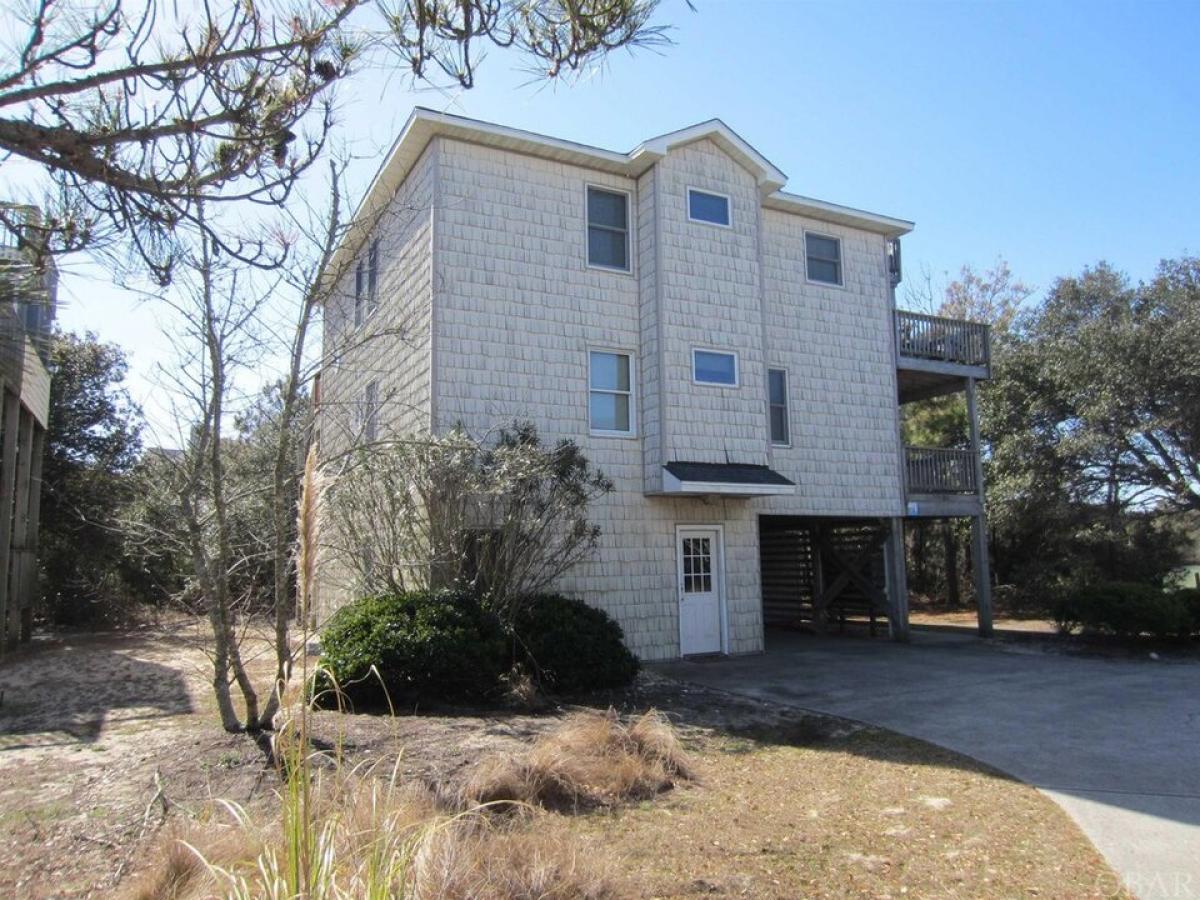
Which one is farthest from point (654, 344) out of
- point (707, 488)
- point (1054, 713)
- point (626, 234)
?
point (1054, 713)

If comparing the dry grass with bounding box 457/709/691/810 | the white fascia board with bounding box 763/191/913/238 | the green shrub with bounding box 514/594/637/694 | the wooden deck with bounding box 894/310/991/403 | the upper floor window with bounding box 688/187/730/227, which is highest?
the white fascia board with bounding box 763/191/913/238

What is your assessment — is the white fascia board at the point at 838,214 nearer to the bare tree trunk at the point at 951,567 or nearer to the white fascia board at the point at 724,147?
the white fascia board at the point at 724,147

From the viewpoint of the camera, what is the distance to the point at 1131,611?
44.8ft

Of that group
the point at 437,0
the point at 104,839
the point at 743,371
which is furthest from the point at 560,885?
the point at 743,371

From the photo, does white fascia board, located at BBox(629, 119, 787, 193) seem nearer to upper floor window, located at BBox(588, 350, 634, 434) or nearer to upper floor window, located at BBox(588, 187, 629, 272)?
upper floor window, located at BBox(588, 187, 629, 272)

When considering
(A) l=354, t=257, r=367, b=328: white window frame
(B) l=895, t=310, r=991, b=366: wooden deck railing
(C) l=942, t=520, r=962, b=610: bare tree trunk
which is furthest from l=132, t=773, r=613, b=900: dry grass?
(C) l=942, t=520, r=962, b=610: bare tree trunk

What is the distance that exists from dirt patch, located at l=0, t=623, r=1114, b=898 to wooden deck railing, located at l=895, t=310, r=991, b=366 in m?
10.0

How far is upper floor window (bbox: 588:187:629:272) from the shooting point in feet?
44.4

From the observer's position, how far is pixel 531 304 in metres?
12.7

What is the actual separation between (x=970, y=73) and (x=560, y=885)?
29.7 feet

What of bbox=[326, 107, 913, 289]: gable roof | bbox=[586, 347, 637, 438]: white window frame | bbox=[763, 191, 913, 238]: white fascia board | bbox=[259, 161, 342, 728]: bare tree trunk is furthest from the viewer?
bbox=[763, 191, 913, 238]: white fascia board

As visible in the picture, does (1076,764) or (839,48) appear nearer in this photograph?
(1076,764)

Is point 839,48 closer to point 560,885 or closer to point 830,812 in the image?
point 830,812

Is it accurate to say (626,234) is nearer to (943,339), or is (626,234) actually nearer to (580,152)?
(580,152)
